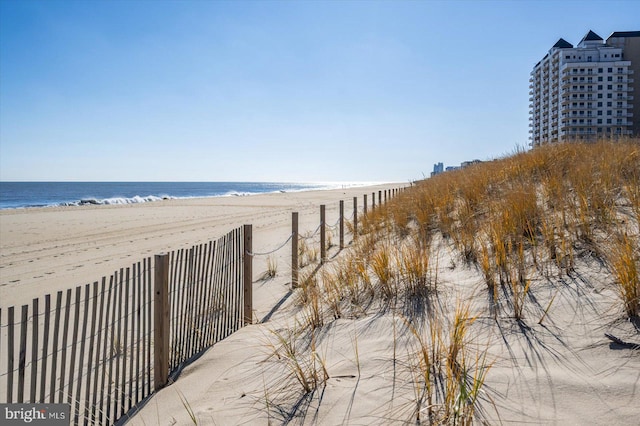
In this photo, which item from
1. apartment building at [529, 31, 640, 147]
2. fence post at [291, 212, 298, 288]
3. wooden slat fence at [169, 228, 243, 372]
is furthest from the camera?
apartment building at [529, 31, 640, 147]

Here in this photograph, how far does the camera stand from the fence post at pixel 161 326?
3115 mm

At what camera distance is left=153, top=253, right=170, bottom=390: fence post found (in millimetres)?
3115

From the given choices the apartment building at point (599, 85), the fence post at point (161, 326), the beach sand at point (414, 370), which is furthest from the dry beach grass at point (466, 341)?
the apartment building at point (599, 85)

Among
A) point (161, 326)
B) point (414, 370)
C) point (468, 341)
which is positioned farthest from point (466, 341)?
point (161, 326)

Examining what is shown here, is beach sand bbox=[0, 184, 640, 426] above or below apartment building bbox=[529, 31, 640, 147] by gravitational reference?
below

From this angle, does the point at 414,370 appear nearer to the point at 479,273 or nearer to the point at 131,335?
the point at 479,273

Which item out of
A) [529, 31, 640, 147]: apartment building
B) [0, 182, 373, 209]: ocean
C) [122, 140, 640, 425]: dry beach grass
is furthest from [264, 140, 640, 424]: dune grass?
[529, 31, 640, 147]: apartment building

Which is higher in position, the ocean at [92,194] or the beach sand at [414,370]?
the ocean at [92,194]

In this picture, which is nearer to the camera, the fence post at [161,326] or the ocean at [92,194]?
the fence post at [161,326]

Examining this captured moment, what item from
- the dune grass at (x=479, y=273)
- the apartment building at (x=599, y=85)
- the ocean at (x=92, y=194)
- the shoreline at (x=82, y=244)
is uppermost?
the apartment building at (x=599, y=85)

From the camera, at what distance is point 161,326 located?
3150mm

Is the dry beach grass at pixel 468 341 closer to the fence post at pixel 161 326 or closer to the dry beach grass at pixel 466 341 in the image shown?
the dry beach grass at pixel 466 341

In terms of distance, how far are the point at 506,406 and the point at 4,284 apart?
8088 millimetres

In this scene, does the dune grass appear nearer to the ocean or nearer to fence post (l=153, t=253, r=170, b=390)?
fence post (l=153, t=253, r=170, b=390)
